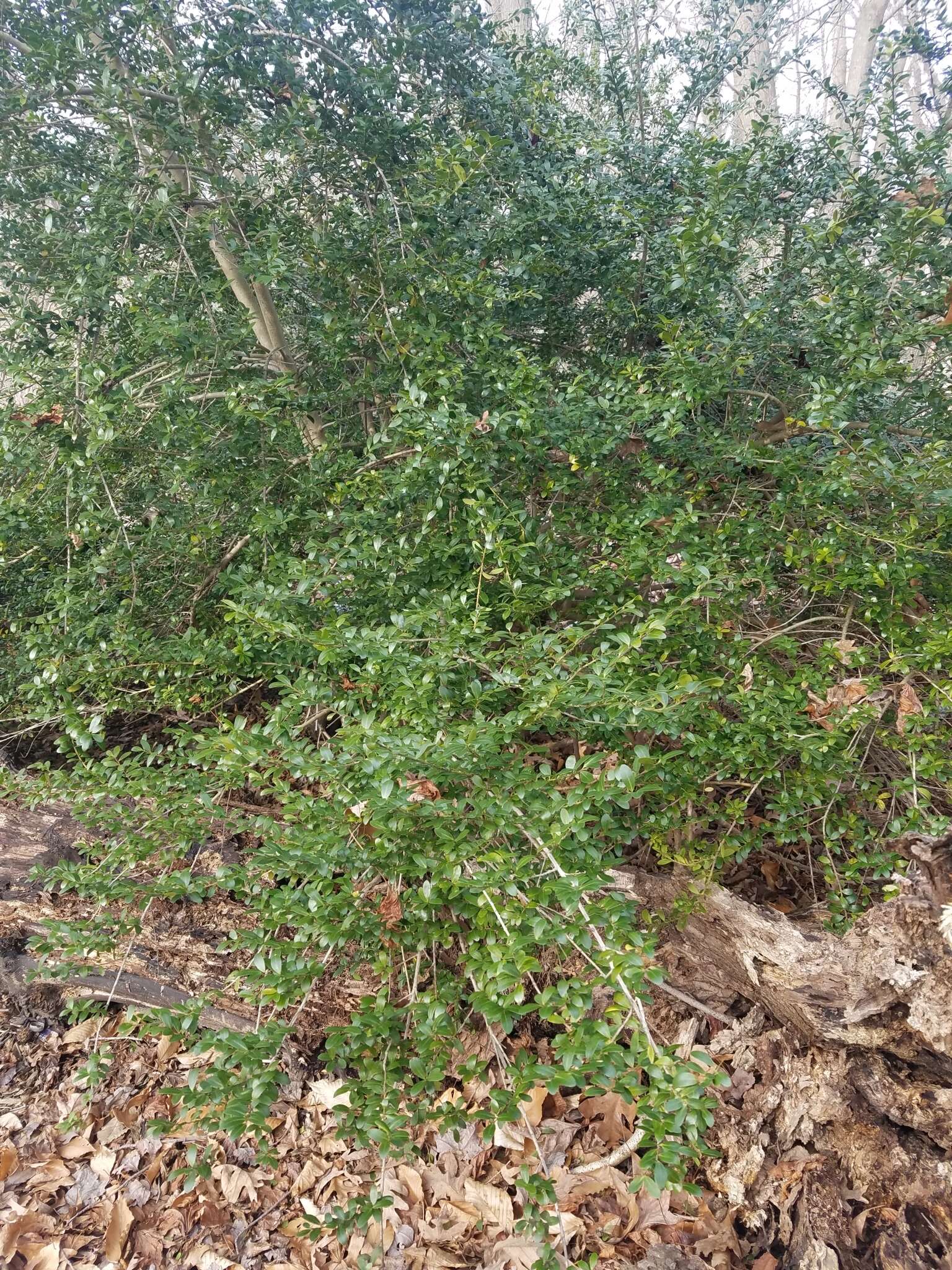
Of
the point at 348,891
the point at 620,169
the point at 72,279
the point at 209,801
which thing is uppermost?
the point at 620,169

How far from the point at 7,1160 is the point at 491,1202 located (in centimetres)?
201

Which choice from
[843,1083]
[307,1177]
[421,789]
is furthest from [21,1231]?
[843,1083]

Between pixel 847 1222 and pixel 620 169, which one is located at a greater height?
pixel 620 169

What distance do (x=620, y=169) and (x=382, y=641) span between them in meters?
2.50

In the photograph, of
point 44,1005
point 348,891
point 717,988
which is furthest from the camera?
point 44,1005

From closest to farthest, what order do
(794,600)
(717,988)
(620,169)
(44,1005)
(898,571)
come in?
(898,571), (717,988), (794,600), (620,169), (44,1005)

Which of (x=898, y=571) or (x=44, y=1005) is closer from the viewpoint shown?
(x=898, y=571)

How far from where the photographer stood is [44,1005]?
3619mm

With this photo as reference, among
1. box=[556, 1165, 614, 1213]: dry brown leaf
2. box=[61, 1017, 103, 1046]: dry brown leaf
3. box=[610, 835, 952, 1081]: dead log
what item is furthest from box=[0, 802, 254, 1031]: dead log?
box=[610, 835, 952, 1081]: dead log

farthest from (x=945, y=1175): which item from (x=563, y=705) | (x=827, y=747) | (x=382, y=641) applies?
(x=382, y=641)

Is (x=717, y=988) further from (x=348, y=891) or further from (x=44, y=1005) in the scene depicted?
(x=44, y=1005)

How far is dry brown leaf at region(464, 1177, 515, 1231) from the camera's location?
2.55 metres

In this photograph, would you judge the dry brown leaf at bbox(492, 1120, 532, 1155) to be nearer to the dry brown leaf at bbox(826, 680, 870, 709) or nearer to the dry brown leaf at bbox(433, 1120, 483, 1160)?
the dry brown leaf at bbox(433, 1120, 483, 1160)

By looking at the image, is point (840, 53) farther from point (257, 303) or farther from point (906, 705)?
point (906, 705)
